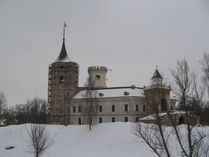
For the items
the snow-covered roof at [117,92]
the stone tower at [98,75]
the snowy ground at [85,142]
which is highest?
the stone tower at [98,75]

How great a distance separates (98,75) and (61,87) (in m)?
8.71

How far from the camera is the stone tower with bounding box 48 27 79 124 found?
67.1 metres

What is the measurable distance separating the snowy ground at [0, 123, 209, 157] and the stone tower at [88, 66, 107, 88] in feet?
85.1

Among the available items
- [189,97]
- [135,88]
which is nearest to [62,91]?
[135,88]

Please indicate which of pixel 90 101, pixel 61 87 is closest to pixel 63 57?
pixel 61 87

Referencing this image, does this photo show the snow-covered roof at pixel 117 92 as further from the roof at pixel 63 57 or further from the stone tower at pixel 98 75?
the roof at pixel 63 57

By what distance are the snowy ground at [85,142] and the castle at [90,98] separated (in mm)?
13678

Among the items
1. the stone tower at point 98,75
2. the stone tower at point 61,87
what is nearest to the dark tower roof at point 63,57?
the stone tower at point 61,87

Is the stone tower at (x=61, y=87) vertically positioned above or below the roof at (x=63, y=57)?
below

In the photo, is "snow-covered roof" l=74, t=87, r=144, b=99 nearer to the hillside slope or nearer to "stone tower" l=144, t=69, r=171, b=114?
"stone tower" l=144, t=69, r=171, b=114

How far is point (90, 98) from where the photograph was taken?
5594cm

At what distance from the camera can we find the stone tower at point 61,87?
67125mm

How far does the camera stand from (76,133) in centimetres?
4353

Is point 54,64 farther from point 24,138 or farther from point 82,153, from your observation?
point 82,153
